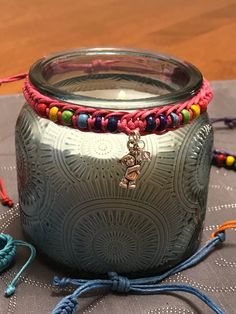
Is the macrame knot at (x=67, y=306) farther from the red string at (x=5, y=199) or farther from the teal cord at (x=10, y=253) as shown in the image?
the red string at (x=5, y=199)

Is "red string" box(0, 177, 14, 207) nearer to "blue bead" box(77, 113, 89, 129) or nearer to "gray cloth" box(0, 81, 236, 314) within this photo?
"gray cloth" box(0, 81, 236, 314)

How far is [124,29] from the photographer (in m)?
1.01

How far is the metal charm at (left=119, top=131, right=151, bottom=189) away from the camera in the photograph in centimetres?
39

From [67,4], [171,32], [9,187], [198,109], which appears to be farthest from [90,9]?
Answer: [198,109]

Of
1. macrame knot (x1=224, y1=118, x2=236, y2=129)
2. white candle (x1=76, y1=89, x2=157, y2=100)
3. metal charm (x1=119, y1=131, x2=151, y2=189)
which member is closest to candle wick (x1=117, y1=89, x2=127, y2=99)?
white candle (x1=76, y1=89, x2=157, y2=100)

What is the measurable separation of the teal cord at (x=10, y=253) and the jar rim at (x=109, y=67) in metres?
0.12

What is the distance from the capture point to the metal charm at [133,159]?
388mm

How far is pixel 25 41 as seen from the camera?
930mm

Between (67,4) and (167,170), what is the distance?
29.0 inches

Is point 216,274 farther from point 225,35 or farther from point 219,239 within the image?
point 225,35

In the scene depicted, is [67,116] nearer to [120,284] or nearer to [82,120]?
[82,120]

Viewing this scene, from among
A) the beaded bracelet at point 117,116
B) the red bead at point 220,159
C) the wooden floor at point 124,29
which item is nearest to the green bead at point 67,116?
the beaded bracelet at point 117,116

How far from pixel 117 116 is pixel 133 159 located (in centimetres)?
3

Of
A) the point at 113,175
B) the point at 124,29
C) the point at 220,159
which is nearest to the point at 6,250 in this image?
the point at 113,175
